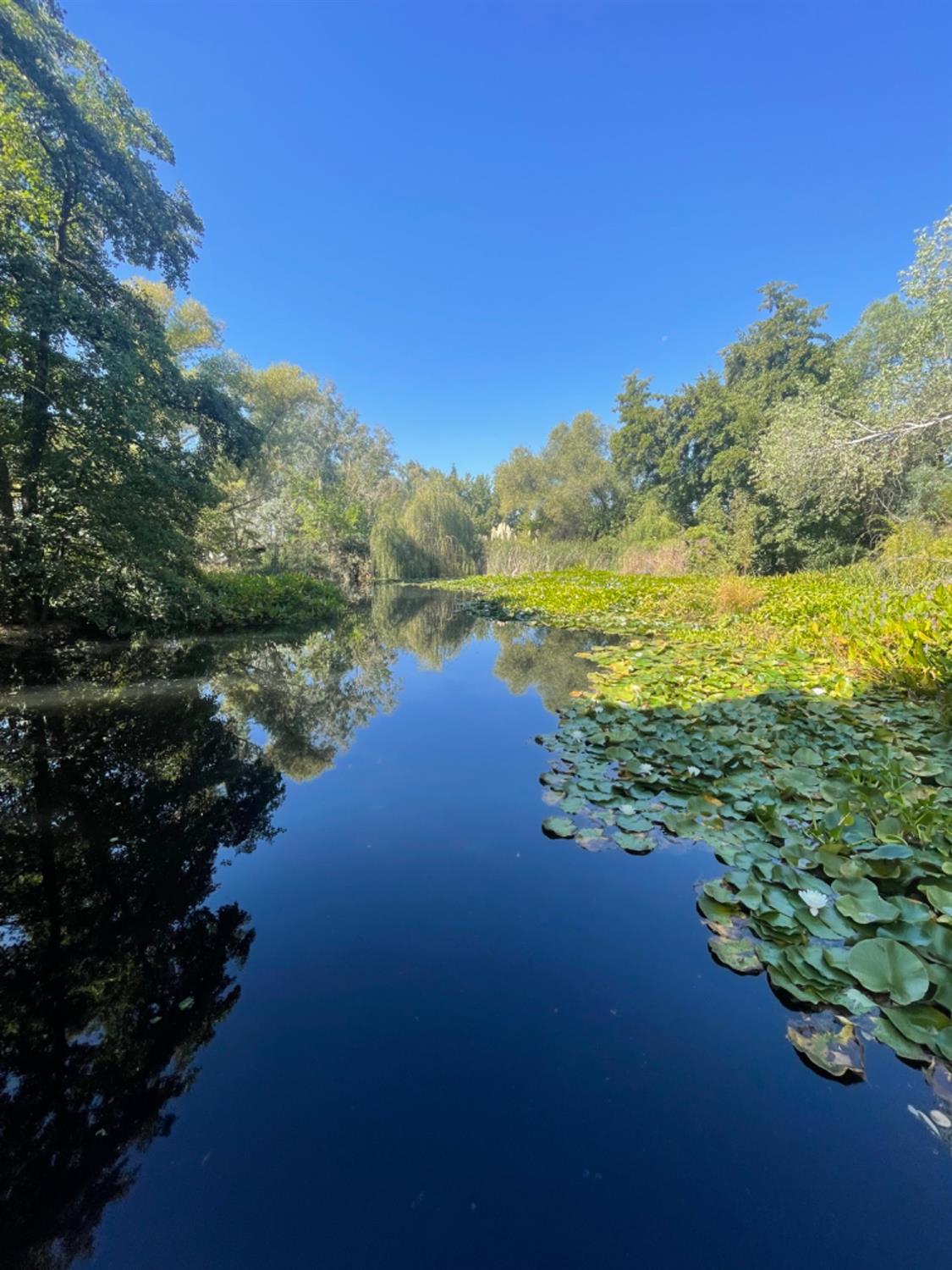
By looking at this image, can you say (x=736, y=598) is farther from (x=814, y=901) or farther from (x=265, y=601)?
(x=265, y=601)

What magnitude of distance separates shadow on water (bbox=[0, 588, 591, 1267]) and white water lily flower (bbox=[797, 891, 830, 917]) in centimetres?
201

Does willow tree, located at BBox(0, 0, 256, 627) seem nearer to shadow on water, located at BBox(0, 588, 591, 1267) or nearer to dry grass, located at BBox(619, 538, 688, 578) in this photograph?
shadow on water, located at BBox(0, 588, 591, 1267)

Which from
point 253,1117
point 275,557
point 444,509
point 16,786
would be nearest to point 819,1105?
point 253,1117

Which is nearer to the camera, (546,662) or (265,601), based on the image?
(546,662)

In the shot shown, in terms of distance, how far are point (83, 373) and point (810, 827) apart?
844cm

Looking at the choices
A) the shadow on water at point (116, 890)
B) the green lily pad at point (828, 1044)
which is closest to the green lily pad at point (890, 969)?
the green lily pad at point (828, 1044)

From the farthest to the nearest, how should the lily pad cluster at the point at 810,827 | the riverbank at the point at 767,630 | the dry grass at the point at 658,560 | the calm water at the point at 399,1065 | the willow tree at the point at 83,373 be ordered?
the dry grass at the point at 658,560, the willow tree at the point at 83,373, the riverbank at the point at 767,630, the lily pad cluster at the point at 810,827, the calm water at the point at 399,1065

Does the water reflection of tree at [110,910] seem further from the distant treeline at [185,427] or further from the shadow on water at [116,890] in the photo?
the distant treeline at [185,427]

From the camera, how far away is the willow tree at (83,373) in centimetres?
552

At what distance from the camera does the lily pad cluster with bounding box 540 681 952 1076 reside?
137 cm

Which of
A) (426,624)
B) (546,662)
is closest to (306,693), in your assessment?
(546,662)

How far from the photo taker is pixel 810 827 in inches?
85.6

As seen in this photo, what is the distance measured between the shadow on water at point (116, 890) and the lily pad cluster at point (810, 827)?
169cm

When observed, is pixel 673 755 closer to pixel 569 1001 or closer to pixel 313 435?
pixel 569 1001
